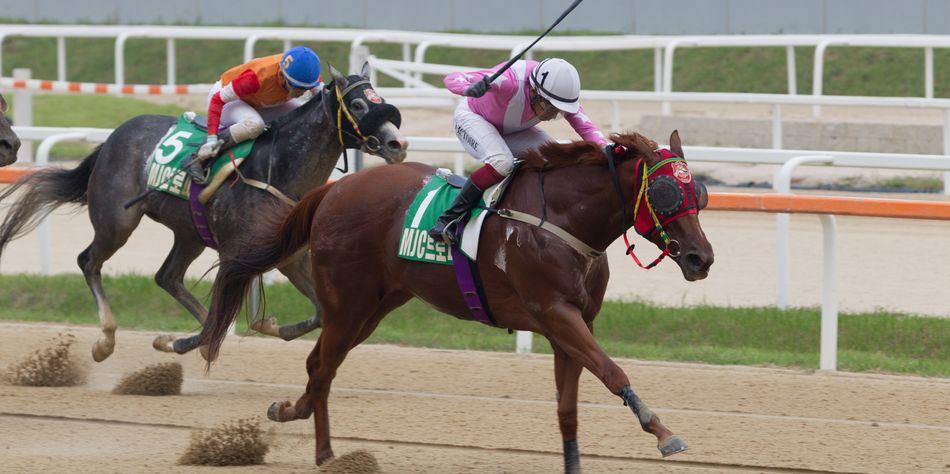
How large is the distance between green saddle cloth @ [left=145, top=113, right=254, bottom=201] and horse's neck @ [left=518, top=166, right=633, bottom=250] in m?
2.38

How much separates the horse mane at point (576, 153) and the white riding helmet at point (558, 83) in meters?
0.18

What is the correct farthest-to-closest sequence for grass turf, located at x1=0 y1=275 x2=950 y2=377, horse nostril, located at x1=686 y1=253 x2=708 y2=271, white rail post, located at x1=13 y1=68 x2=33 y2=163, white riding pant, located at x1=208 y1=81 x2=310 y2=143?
white rail post, located at x1=13 y1=68 x2=33 y2=163, grass turf, located at x1=0 y1=275 x2=950 y2=377, white riding pant, located at x1=208 y1=81 x2=310 y2=143, horse nostril, located at x1=686 y1=253 x2=708 y2=271

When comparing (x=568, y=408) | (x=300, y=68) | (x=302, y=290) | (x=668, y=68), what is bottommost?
(x=568, y=408)

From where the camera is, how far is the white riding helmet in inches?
228

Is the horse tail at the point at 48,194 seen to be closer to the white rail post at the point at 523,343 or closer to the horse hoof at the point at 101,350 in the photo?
the horse hoof at the point at 101,350

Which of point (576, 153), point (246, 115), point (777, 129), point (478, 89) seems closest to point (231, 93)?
point (246, 115)

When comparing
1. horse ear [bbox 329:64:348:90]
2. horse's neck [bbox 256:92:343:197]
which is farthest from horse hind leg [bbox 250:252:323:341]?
horse ear [bbox 329:64:348:90]

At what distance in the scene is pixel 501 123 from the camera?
6145 mm

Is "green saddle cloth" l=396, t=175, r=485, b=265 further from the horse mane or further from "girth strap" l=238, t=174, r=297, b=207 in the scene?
"girth strap" l=238, t=174, r=297, b=207

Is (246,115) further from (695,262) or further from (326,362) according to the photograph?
(695,262)

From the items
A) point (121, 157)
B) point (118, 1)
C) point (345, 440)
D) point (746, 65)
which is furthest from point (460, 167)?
point (118, 1)

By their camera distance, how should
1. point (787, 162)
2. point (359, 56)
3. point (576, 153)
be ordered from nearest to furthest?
point (576, 153) < point (787, 162) < point (359, 56)

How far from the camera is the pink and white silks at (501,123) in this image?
230 inches

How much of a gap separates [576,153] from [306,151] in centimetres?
217
